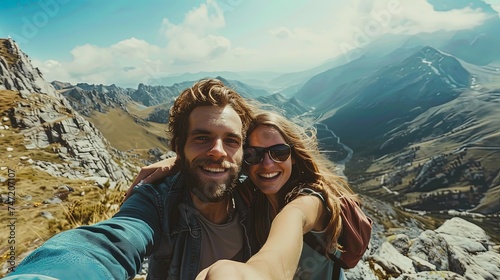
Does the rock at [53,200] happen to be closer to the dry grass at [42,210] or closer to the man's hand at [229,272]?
the dry grass at [42,210]

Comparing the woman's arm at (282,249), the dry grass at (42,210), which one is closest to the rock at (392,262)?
the woman's arm at (282,249)

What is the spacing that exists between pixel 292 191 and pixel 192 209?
1.52m

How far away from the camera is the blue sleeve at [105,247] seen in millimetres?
2260

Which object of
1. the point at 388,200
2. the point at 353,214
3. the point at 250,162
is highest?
the point at 250,162

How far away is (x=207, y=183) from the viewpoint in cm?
397

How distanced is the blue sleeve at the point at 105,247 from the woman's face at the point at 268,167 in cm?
170

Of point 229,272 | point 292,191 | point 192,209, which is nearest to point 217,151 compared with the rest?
point 192,209

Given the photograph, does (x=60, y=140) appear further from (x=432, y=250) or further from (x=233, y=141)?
(x=233, y=141)

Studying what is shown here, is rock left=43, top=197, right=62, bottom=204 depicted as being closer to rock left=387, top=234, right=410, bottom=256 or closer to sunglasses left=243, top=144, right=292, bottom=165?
sunglasses left=243, top=144, right=292, bottom=165

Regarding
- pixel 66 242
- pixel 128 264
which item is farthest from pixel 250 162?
pixel 66 242

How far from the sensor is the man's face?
13.1 feet

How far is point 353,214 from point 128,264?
3.30m

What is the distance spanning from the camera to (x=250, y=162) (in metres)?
4.88

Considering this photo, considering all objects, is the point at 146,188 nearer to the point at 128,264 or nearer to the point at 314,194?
the point at 128,264
